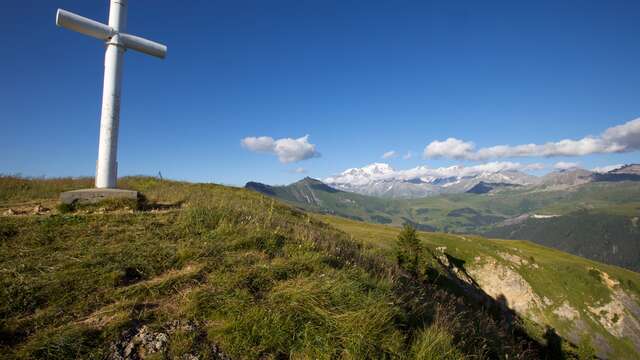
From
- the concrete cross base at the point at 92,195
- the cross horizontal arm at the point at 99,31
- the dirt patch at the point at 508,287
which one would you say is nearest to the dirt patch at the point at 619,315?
the dirt patch at the point at 508,287

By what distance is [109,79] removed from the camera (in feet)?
38.1

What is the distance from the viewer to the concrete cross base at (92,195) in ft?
32.6

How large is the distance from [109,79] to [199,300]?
403 inches

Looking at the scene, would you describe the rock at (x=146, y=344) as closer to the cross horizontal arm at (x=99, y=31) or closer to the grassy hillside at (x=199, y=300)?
the grassy hillside at (x=199, y=300)

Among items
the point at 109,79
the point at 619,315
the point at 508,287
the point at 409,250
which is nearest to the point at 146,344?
the point at 109,79

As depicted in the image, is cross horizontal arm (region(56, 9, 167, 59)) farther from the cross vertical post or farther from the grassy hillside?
the grassy hillside

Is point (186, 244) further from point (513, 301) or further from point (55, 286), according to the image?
point (513, 301)

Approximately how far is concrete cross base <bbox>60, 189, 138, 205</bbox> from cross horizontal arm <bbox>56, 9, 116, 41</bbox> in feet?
18.9

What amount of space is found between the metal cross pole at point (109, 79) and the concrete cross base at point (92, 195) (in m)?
1.29

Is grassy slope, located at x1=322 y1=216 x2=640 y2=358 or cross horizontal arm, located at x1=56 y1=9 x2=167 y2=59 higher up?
cross horizontal arm, located at x1=56 y1=9 x2=167 y2=59

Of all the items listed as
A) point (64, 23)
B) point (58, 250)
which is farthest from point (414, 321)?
point (64, 23)

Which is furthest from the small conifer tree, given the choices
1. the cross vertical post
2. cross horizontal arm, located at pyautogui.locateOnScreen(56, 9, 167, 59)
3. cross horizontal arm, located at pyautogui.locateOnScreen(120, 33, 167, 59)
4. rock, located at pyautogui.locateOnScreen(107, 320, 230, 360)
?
rock, located at pyautogui.locateOnScreen(107, 320, 230, 360)

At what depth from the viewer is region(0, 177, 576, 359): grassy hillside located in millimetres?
4306

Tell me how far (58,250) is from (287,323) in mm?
5180
